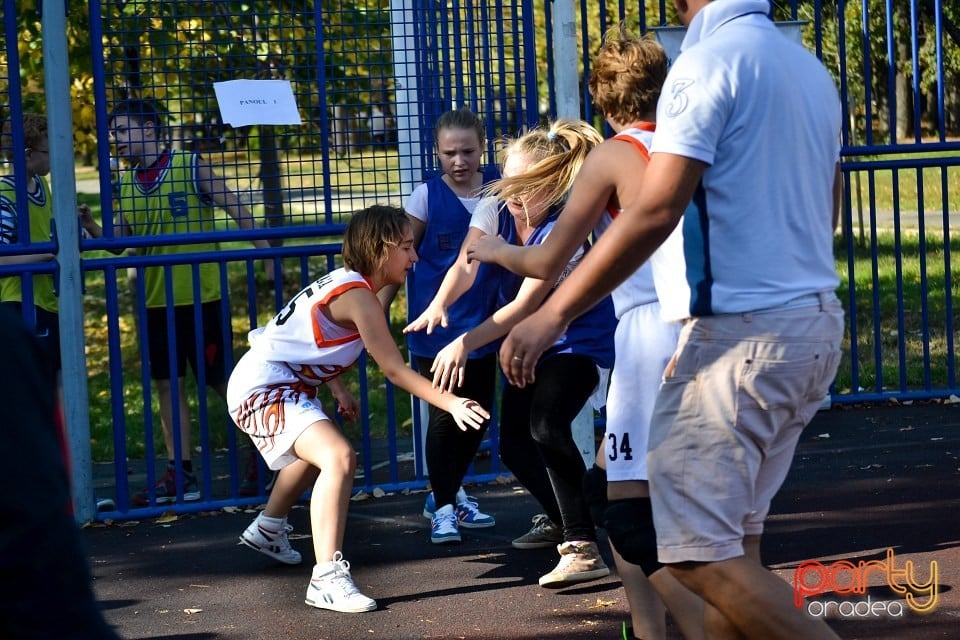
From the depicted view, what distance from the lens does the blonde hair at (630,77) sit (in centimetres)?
346

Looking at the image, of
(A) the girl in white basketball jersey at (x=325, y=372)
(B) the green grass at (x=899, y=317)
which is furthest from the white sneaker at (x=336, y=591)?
(B) the green grass at (x=899, y=317)

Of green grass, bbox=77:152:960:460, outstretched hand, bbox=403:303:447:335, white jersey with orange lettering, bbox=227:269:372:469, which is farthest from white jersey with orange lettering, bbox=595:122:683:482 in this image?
Result: green grass, bbox=77:152:960:460

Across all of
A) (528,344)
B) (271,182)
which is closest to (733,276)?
(528,344)

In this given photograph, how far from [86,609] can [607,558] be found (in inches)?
138

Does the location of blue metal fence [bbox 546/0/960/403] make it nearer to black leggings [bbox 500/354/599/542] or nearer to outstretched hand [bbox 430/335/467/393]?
black leggings [bbox 500/354/599/542]

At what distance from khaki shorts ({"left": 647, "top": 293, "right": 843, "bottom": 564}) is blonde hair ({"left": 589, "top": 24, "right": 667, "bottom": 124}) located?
0.84 m

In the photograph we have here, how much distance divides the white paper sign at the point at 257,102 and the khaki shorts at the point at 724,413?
3211 millimetres

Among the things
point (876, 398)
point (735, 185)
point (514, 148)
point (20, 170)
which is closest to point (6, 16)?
point (20, 170)

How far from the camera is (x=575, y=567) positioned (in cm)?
470

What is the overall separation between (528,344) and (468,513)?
2.73 m

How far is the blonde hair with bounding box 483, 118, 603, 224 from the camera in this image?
430cm

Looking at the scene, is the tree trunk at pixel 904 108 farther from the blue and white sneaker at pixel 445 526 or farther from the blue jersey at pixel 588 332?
the blue and white sneaker at pixel 445 526

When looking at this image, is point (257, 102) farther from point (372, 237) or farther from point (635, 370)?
point (635, 370)

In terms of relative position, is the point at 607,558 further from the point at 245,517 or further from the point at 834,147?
the point at 834,147
